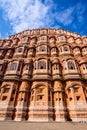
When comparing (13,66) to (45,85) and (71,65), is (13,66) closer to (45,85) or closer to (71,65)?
(45,85)

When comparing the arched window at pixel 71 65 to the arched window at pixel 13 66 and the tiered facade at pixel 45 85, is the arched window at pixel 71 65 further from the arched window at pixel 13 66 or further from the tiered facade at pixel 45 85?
the arched window at pixel 13 66

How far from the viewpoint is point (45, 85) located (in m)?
20.1

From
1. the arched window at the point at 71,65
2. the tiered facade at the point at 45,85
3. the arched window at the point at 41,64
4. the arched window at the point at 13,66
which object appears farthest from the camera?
the arched window at the point at 13,66

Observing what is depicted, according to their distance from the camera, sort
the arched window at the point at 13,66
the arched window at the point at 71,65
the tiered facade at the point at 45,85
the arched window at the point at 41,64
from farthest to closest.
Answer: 1. the arched window at the point at 13,66
2. the arched window at the point at 41,64
3. the arched window at the point at 71,65
4. the tiered facade at the point at 45,85

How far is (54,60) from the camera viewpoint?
24406 millimetres

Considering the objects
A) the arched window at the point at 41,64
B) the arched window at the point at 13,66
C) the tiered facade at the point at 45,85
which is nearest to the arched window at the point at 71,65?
the tiered facade at the point at 45,85

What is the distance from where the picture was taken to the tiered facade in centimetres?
1722

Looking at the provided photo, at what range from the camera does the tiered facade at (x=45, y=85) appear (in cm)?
1722

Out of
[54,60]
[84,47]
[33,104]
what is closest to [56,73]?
[54,60]

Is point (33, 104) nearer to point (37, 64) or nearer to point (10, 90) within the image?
point (10, 90)

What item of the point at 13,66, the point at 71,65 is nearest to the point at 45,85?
the point at 71,65

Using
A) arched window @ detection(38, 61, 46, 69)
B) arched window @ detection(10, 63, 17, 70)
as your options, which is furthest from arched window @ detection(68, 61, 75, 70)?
arched window @ detection(10, 63, 17, 70)

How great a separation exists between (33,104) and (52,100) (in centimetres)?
292

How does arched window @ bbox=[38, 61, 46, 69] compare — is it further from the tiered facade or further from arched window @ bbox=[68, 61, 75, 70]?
arched window @ bbox=[68, 61, 75, 70]
